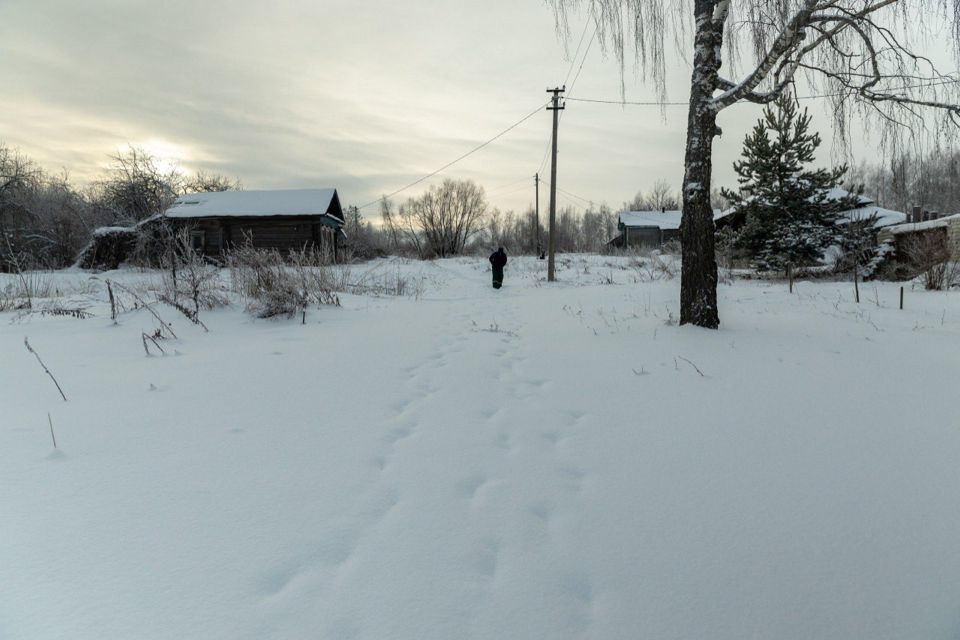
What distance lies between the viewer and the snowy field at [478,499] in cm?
124

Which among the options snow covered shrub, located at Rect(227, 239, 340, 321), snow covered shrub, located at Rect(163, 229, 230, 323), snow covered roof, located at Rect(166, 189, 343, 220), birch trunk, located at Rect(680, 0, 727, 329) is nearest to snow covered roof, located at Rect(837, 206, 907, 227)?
birch trunk, located at Rect(680, 0, 727, 329)

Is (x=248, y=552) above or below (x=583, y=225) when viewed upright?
below

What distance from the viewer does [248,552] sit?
144cm

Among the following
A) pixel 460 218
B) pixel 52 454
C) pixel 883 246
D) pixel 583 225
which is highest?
pixel 583 225

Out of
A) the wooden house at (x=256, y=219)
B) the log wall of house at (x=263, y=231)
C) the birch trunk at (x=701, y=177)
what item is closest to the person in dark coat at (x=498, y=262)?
the birch trunk at (x=701, y=177)

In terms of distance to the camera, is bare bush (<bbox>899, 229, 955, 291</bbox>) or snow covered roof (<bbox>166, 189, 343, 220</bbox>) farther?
snow covered roof (<bbox>166, 189, 343, 220</bbox>)

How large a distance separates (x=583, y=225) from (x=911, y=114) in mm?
88636

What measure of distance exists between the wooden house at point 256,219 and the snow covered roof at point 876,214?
74.2 feet

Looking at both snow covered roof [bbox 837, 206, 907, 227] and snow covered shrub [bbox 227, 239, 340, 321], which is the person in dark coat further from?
snow covered roof [bbox 837, 206, 907, 227]

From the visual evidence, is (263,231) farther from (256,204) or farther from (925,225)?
(925,225)

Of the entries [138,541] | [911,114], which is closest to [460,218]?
[911,114]

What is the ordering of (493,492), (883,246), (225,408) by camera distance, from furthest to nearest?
(883,246), (225,408), (493,492)

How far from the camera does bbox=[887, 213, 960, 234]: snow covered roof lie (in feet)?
44.8

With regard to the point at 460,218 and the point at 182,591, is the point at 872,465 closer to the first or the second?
the point at 182,591
